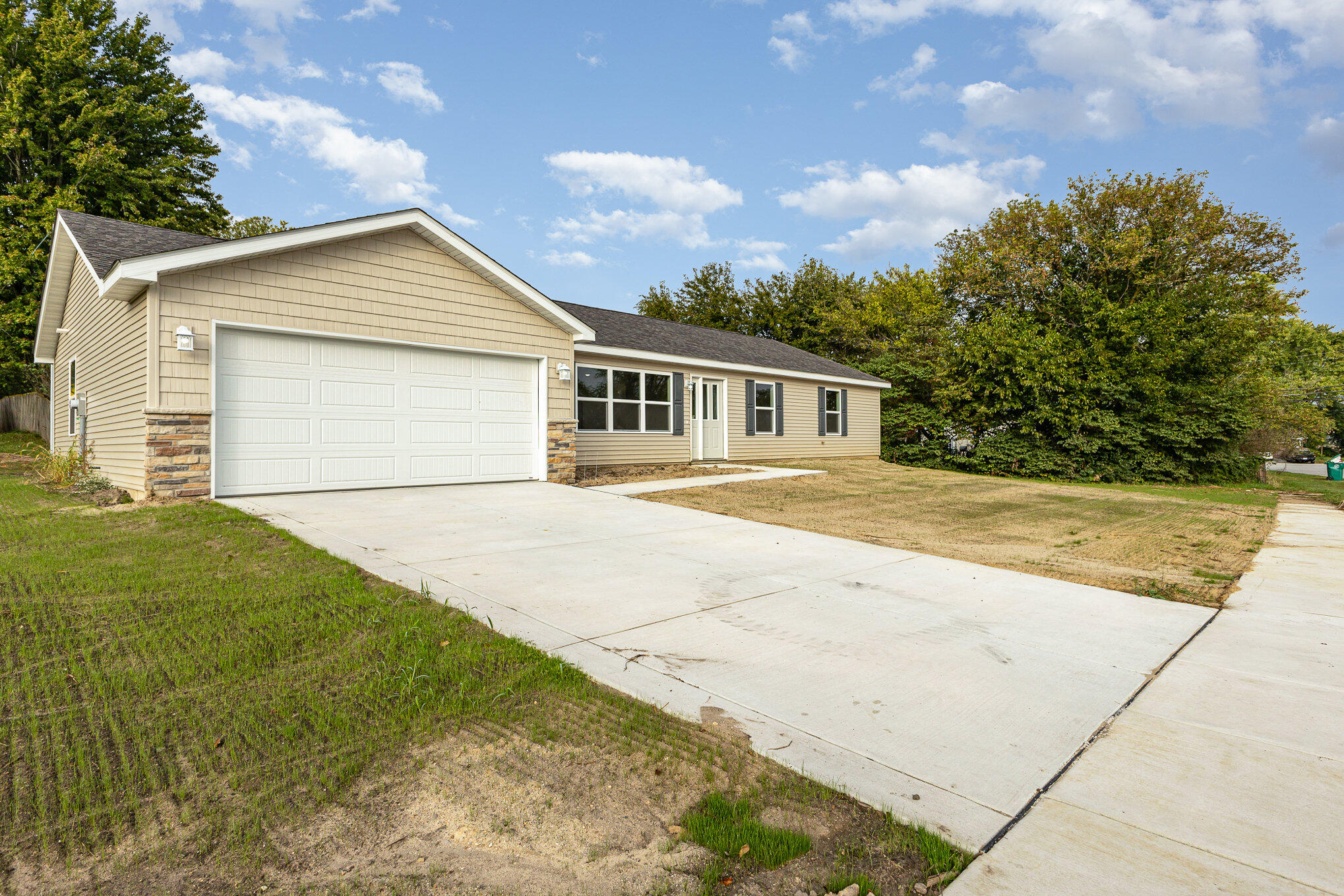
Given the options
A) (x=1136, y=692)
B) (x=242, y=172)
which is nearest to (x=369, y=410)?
(x=1136, y=692)

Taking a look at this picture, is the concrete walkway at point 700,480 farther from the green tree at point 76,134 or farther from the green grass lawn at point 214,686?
the green tree at point 76,134

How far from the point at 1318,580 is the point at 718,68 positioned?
16.5 meters

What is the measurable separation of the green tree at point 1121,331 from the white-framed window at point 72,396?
71.9 feet

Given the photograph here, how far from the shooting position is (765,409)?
18547 millimetres

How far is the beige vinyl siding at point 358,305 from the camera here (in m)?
8.29

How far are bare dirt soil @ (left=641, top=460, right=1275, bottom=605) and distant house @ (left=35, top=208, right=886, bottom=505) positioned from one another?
3.46 meters

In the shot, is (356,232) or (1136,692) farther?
(356,232)

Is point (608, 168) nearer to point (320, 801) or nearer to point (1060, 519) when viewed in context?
point (1060, 519)

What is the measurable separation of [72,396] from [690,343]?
522 inches

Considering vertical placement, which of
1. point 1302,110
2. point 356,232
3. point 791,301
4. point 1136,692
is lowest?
point 1136,692

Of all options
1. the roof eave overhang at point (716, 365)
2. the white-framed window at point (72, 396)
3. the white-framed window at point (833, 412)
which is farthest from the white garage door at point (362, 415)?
the white-framed window at point (833, 412)

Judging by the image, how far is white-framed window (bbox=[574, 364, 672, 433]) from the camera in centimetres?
1411

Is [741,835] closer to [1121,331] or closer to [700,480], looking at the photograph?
[700,480]

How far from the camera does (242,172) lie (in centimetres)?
2328
